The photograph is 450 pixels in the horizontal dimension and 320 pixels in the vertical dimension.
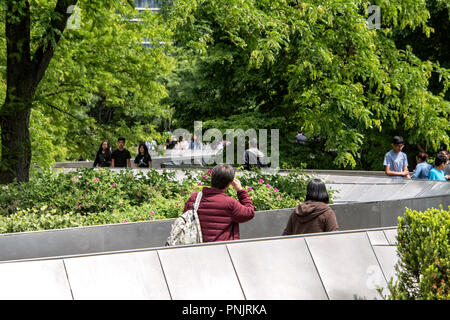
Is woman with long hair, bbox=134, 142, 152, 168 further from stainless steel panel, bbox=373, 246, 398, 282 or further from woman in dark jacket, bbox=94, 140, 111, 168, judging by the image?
stainless steel panel, bbox=373, 246, 398, 282

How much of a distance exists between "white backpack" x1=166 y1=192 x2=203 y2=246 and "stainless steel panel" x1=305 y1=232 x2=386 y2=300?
38.2 inches

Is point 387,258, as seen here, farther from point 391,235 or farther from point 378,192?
point 378,192

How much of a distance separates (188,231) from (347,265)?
1.40 m

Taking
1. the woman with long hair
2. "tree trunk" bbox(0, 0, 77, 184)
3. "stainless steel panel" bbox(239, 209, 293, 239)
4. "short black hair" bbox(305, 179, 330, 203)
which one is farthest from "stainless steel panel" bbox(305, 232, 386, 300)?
the woman with long hair

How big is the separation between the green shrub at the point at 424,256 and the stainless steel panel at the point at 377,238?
0.79 meters

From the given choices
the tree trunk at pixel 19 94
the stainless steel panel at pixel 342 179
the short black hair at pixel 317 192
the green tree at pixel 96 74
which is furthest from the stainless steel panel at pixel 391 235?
the green tree at pixel 96 74

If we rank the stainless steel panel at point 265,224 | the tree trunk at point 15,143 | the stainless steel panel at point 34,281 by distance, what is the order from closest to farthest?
the stainless steel panel at point 34,281
the stainless steel panel at point 265,224
the tree trunk at point 15,143

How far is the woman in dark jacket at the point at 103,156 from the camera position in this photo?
15.6 meters

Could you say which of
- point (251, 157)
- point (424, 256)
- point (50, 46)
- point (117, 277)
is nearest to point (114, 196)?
point (50, 46)

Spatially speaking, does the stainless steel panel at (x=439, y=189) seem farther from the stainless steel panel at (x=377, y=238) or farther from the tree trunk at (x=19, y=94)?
the tree trunk at (x=19, y=94)

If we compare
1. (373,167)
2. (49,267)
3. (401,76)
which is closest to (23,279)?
(49,267)

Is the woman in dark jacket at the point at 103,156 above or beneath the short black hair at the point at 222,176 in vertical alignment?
beneath

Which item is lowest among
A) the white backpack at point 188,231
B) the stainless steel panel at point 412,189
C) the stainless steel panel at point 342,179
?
the stainless steel panel at point 342,179

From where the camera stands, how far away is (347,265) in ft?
17.8
